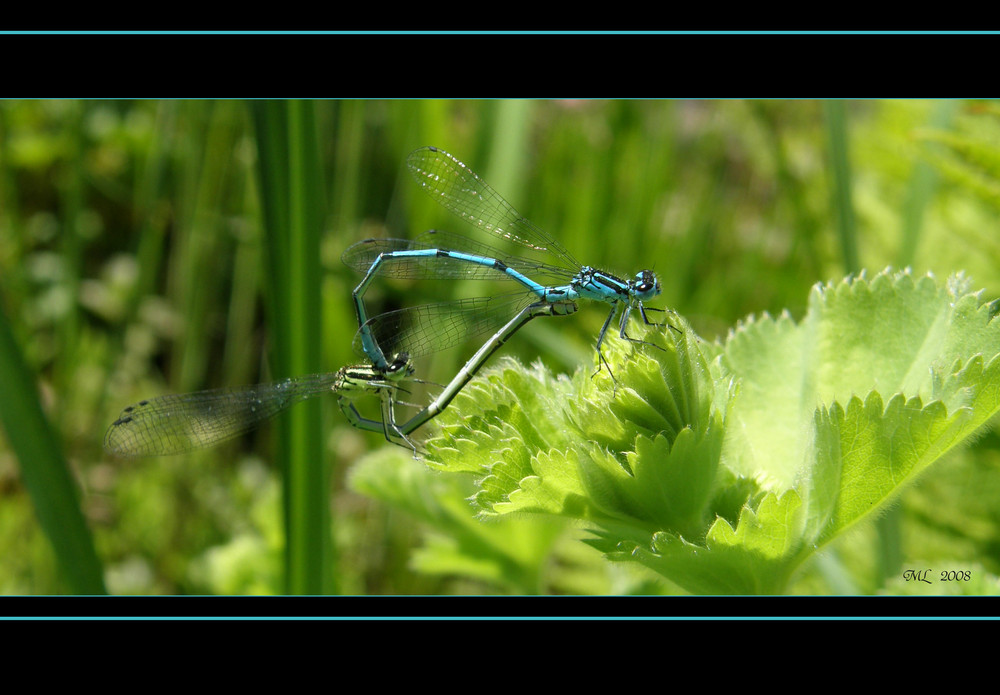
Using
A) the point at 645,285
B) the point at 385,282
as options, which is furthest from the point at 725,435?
the point at 385,282

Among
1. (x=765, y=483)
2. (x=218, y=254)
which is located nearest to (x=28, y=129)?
(x=218, y=254)

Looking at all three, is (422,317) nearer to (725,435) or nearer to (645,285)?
(645,285)

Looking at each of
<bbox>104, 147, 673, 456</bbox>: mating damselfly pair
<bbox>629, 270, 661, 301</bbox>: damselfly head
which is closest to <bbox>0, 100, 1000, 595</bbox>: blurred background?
<bbox>104, 147, 673, 456</bbox>: mating damselfly pair

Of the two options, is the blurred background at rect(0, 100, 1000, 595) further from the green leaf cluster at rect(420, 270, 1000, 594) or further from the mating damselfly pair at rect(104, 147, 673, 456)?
the green leaf cluster at rect(420, 270, 1000, 594)

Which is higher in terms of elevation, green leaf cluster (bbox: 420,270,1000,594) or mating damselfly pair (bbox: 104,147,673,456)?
mating damselfly pair (bbox: 104,147,673,456)

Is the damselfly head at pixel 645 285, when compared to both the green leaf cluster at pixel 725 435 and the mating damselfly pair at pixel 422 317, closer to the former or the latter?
the mating damselfly pair at pixel 422 317

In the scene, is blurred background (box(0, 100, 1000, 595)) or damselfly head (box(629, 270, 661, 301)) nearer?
damselfly head (box(629, 270, 661, 301))

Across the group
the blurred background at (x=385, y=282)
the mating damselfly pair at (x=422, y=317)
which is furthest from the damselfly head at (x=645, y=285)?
the blurred background at (x=385, y=282)
